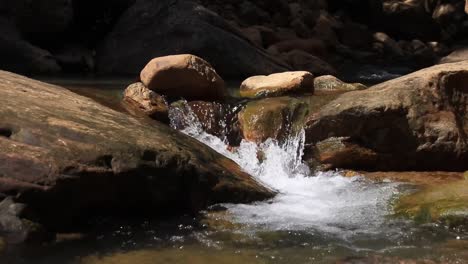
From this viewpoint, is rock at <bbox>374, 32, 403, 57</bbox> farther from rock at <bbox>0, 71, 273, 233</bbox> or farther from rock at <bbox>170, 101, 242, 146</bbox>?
rock at <bbox>0, 71, 273, 233</bbox>

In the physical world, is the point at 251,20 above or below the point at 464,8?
below

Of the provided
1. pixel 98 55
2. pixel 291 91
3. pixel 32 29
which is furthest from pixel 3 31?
pixel 291 91

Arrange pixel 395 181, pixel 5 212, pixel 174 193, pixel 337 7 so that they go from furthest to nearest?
pixel 337 7, pixel 395 181, pixel 174 193, pixel 5 212

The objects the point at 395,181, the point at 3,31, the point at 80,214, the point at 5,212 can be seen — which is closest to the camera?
the point at 5,212

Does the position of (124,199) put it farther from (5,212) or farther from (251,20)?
(251,20)

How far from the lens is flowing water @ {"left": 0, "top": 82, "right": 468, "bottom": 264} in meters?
4.09

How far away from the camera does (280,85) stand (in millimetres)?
8836

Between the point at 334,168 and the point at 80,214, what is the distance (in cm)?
321

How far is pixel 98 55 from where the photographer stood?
13695mm

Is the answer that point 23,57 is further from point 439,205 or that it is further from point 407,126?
point 439,205

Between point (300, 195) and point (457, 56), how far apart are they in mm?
16940

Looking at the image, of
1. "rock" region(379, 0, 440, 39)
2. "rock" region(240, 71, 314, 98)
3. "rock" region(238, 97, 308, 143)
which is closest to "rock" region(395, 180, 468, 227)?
"rock" region(238, 97, 308, 143)

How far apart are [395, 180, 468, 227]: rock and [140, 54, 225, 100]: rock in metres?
3.48

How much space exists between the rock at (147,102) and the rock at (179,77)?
0.23 metres
